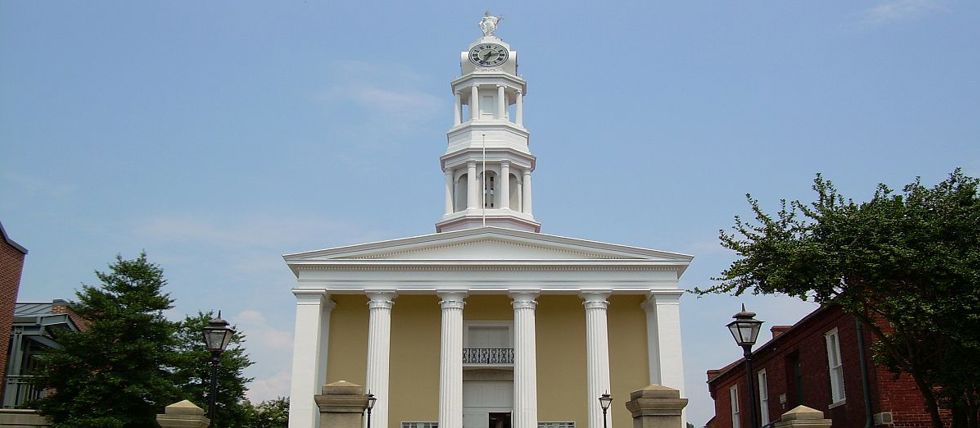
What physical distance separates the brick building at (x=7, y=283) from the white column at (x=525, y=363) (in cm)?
1734

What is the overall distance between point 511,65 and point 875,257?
29888 mm

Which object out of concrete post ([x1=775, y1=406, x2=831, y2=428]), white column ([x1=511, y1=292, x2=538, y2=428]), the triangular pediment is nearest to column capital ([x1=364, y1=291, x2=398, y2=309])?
the triangular pediment

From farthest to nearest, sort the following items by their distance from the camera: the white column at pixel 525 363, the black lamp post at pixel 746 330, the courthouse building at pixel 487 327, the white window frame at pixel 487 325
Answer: the white window frame at pixel 487 325, the courthouse building at pixel 487 327, the white column at pixel 525 363, the black lamp post at pixel 746 330

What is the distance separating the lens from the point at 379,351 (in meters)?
34.9

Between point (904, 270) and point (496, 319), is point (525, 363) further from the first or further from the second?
point (904, 270)

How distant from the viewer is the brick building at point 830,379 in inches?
979

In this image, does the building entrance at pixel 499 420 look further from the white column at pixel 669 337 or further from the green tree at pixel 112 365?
the green tree at pixel 112 365

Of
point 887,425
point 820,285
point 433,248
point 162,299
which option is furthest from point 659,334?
point 162,299

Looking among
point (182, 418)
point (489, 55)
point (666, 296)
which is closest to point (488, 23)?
point (489, 55)

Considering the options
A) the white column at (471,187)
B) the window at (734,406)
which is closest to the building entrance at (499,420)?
the white column at (471,187)

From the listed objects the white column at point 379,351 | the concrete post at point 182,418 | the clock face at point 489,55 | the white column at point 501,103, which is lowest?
the concrete post at point 182,418

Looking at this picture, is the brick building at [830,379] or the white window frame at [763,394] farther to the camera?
the white window frame at [763,394]

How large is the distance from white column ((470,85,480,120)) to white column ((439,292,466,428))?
12966 millimetres

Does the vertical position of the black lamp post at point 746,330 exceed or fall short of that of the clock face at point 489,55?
it falls short
